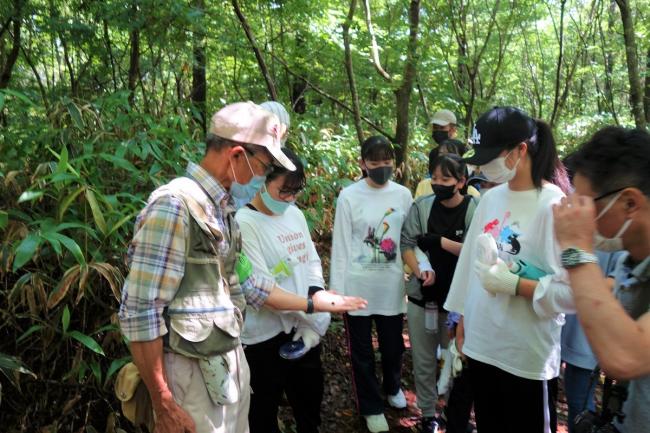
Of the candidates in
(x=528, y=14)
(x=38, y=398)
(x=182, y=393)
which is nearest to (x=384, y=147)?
(x=182, y=393)

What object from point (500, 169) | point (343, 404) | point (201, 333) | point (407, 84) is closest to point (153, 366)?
point (201, 333)

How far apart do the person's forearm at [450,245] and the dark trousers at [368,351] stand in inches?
24.7

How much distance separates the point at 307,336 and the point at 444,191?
127 centimetres

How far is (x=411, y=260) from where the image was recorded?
123 inches

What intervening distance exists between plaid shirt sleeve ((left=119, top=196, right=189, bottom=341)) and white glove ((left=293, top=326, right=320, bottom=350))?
113 cm

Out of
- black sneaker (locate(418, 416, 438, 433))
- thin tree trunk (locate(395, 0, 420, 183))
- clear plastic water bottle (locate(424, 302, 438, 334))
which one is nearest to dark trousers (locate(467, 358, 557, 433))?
clear plastic water bottle (locate(424, 302, 438, 334))

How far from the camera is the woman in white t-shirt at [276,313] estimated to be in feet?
8.33

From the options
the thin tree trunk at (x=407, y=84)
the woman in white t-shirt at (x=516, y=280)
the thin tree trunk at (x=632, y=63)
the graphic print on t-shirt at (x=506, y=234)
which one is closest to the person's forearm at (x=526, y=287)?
the woman in white t-shirt at (x=516, y=280)

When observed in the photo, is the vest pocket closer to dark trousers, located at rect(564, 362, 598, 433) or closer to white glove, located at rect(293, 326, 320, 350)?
white glove, located at rect(293, 326, 320, 350)

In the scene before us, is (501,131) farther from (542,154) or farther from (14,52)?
(14,52)

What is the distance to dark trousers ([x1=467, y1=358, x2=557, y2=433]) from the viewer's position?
2.08 metres

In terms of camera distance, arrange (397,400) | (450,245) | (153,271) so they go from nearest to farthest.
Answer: (153,271)
(450,245)
(397,400)

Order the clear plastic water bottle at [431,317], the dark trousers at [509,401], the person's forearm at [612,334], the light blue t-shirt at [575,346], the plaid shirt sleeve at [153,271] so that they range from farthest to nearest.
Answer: the clear plastic water bottle at [431,317]
the light blue t-shirt at [575,346]
the dark trousers at [509,401]
the plaid shirt sleeve at [153,271]
the person's forearm at [612,334]

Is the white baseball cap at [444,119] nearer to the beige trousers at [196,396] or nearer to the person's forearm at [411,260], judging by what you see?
the person's forearm at [411,260]
